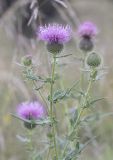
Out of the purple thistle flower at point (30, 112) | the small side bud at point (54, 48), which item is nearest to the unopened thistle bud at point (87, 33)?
the purple thistle flower at point (30, 112)

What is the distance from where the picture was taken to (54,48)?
201 cm

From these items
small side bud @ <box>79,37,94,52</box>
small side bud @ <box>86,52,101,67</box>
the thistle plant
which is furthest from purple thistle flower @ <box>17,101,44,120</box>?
small side bud @ <box>79,37,94,52</box>

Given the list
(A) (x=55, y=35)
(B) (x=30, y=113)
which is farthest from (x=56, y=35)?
(B) (x=30, y=113)

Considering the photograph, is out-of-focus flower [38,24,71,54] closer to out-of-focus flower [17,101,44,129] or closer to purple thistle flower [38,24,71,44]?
purple thistle flower [38,24,71,44]

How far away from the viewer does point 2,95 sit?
4605mm

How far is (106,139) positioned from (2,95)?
1.01 meters

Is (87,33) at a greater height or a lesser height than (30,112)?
greater

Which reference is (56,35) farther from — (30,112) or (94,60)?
(30,112)

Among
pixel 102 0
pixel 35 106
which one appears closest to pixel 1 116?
pixel 35 106

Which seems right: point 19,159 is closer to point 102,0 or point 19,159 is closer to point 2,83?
point 2,83

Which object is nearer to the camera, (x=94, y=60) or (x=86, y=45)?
(x=94, y=60)

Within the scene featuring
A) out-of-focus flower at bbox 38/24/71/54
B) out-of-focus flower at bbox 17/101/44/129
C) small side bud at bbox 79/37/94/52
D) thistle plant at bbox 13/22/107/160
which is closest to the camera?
thistle plant at bbox 13/22/107/160

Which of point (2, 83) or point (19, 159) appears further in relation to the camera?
point (2, 83)

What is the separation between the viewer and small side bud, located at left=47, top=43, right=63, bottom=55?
79.1 inches
